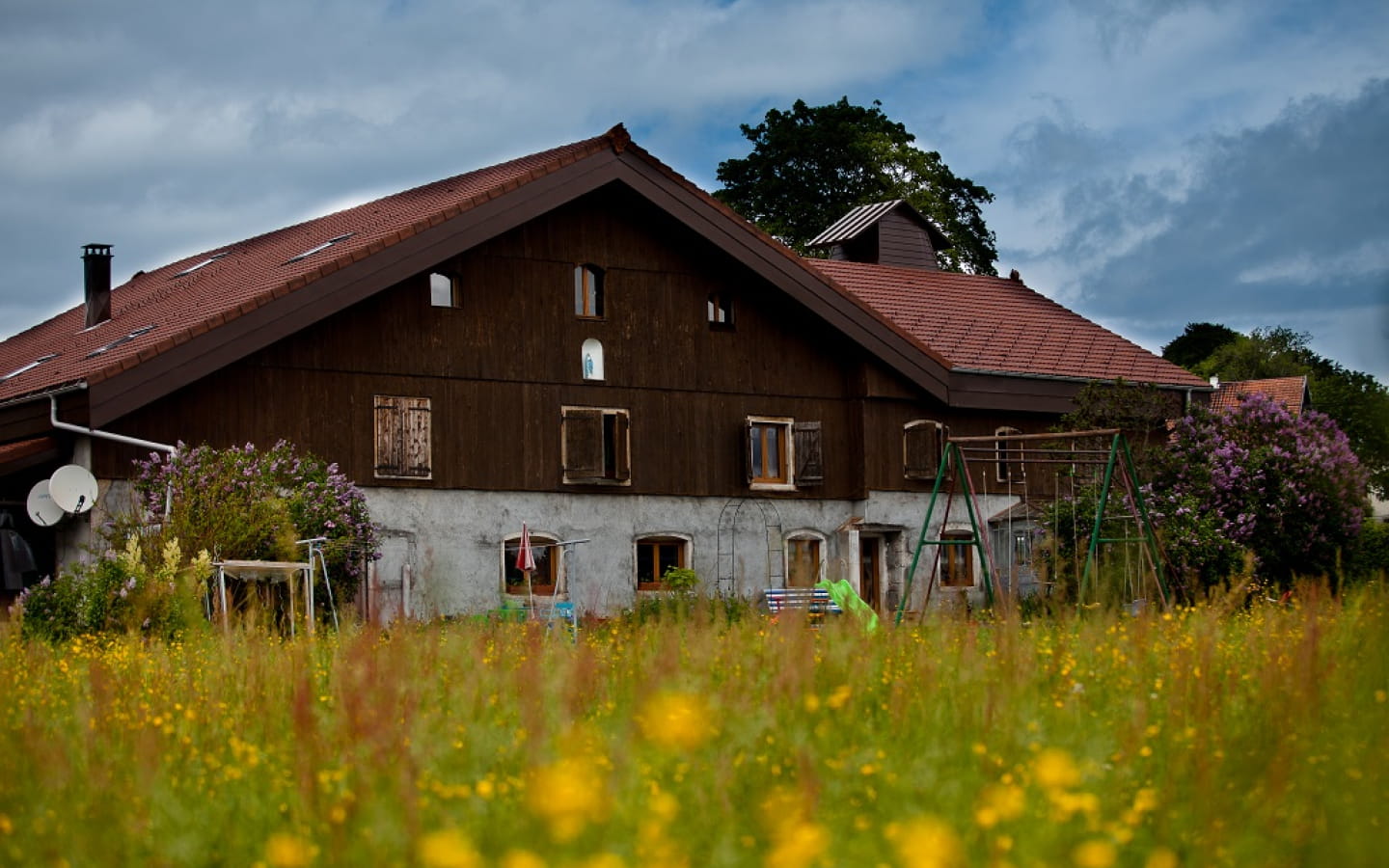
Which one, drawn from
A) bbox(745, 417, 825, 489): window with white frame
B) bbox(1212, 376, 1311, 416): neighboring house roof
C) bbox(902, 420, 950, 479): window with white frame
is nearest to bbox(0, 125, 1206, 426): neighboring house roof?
bbox(902, 420, 950, 479): window with white frame

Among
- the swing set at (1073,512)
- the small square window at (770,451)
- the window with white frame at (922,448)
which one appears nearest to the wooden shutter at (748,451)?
the small square window at (770,451)

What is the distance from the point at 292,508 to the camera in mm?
20219

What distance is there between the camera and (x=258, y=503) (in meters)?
18.9

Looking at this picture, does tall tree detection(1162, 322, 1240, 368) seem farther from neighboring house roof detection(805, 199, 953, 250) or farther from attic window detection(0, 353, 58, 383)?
attic window detection(0, 353, 58, 383)

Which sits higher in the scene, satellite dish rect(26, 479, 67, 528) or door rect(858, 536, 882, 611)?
satellite dish rect(26, 479, 67, 528)

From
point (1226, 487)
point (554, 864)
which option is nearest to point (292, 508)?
point (1226, 487)

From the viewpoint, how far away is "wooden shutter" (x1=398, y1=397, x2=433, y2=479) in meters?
24.1

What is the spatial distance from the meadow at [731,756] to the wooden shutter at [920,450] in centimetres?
1956

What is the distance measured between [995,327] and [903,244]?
4475 millimetres

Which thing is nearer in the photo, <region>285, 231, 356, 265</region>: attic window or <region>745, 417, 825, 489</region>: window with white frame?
<region>285, 231, 356, 265</region>: attic window

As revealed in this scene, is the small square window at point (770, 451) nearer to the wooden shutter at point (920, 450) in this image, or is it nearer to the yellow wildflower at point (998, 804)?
the wooden shutter at point (920, 450)

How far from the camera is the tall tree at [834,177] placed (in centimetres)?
4684

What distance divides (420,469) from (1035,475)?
11248 mm

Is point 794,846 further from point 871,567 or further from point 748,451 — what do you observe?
point 871,567
